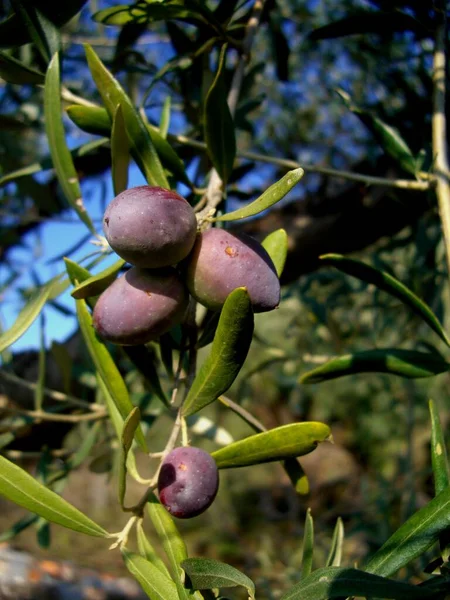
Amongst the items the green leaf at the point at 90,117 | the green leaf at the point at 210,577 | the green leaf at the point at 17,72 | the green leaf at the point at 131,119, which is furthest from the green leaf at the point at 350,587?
the green leaf at the point at 17,72

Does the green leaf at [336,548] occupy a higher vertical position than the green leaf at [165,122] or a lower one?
lower

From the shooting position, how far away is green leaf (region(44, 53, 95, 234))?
29.4 inches

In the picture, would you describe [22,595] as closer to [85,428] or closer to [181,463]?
[85,428]

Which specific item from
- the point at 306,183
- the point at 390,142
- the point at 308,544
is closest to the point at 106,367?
the point at 308,544

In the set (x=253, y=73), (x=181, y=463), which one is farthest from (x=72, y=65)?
(x=181, y=463)

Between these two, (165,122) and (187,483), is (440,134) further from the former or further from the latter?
(187,483)

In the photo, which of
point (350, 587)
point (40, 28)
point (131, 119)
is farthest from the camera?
point (40, 28)

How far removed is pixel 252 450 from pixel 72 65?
2092 mm

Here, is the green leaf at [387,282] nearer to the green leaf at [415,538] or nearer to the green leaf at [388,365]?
the green leaf at [388,365]

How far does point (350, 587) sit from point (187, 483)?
18 cm

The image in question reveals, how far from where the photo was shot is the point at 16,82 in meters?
0.81

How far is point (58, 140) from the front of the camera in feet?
2.55

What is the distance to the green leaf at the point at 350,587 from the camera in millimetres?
446

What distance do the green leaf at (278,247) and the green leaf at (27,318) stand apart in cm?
30
